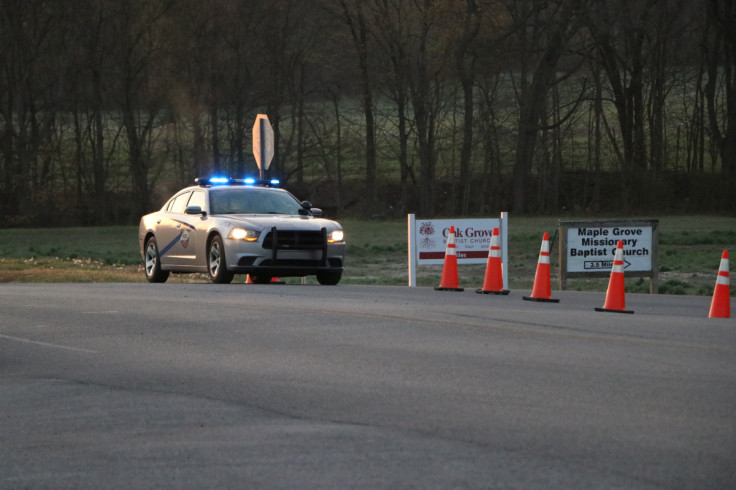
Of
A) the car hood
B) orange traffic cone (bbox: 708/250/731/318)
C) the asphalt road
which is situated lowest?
the asphalt road

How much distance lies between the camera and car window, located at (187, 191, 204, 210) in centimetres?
2085

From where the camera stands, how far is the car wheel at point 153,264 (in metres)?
21.9

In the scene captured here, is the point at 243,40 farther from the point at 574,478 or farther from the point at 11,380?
the point at 574,478

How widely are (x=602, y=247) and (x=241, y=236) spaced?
18.5 feet

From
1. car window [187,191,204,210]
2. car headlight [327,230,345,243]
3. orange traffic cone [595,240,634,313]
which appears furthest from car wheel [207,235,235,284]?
orange traffic cone [595,240,634,313]

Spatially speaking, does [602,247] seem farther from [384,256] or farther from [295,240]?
[384,256]

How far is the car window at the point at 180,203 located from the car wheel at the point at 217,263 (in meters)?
1.58

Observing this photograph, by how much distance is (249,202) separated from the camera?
20.9 m

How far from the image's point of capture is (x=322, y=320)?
1362 cm

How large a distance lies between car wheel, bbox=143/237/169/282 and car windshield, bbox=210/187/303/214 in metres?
1.79

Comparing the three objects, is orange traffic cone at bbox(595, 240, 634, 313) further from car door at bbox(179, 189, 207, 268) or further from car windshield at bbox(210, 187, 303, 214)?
car door at bbox(179, 189, 207, 268)

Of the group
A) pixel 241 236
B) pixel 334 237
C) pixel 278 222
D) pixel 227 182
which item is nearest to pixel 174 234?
pixel 227 182

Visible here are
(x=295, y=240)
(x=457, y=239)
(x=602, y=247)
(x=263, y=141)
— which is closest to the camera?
(x=295, y=240)

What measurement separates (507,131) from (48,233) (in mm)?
20973
